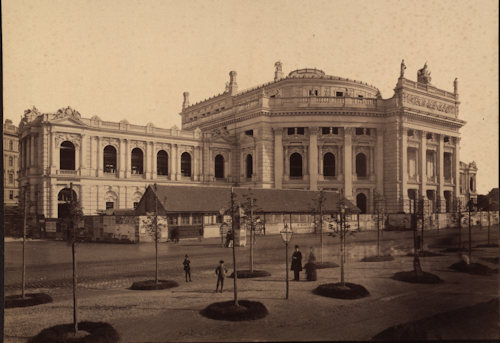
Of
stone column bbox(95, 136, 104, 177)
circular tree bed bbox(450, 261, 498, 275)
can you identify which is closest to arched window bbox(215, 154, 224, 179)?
stone column bbox(95, 136, 104, 177)

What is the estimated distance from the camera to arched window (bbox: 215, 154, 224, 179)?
45.2 metres

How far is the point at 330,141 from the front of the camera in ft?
160

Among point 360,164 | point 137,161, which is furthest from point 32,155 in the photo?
point 360,164

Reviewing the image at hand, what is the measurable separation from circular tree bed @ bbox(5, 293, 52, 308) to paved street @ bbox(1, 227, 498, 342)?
0.67 ft

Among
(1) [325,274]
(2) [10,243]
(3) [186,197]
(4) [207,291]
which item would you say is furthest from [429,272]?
(3) [186,197]

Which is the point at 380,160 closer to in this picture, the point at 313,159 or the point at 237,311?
the point at 313,159

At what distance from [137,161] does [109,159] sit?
6.71m

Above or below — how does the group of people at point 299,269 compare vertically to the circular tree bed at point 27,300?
above

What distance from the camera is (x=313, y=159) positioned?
160ft

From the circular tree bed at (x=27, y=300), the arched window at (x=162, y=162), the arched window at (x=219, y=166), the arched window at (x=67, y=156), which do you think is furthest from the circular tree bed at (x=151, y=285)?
the arched window at (x=219, y=166)

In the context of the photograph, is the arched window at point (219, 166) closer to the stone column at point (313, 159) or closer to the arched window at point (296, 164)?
the arched window at point (296, 164)

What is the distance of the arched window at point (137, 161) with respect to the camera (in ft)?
130

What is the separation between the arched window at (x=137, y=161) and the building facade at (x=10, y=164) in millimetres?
21021

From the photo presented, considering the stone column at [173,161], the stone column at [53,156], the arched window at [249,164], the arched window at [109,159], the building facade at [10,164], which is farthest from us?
the arched window at [249,164]
